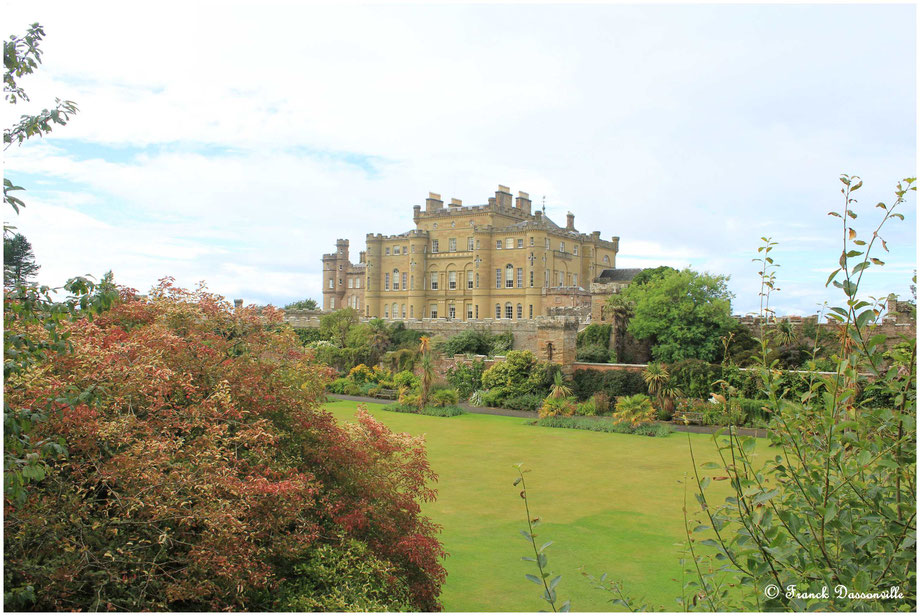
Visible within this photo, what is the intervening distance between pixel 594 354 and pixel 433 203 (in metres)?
31.4

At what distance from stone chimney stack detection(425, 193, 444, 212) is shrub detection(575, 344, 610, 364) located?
29.9m

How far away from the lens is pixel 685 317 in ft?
95.7

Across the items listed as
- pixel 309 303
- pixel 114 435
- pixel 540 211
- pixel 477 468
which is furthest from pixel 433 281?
pixel 114 435

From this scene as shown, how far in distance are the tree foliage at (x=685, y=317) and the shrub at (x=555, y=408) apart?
7.08 metres

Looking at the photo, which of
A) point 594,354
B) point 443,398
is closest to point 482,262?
point 594,354

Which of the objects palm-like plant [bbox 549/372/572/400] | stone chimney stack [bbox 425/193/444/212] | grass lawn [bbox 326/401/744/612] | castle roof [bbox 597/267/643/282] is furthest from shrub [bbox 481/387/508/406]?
stone chimney stack [bbox 425/193/444/212]

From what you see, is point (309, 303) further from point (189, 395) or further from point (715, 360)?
point (189, 395)

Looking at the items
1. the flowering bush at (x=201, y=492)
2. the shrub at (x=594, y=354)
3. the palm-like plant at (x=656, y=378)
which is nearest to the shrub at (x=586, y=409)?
the palm-like plant at (x=656, y=378)

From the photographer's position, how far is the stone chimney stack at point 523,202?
58438mm

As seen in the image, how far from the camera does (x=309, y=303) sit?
7600cm

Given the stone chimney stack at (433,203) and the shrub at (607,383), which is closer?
the shrub at (607,383)

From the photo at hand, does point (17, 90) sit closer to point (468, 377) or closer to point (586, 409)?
point (586, 409)

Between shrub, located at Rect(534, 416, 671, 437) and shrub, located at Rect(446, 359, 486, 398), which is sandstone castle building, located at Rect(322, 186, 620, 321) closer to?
shrub, located at Rect(446, 359, 486, 398)

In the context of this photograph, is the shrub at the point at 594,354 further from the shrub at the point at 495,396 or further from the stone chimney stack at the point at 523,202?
the stone chimney stack at the point at 523,202
